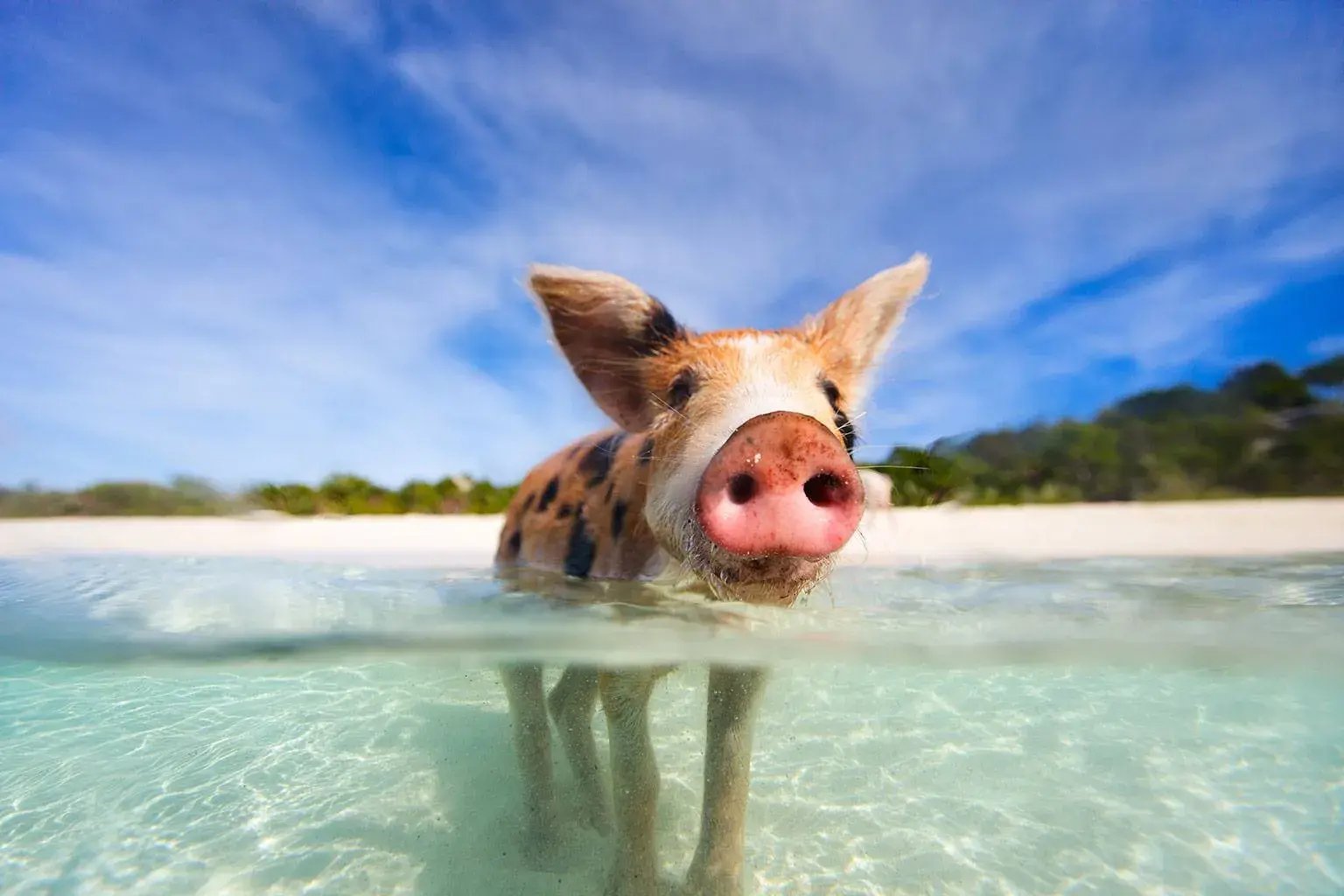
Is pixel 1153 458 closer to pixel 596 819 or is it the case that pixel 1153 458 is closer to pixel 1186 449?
pixel 1186 449

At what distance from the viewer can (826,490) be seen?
2.50 metres

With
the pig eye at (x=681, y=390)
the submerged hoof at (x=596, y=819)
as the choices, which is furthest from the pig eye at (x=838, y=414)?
the submerged hoof at (x=596, y=819)

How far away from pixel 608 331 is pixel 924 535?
26.2 feet

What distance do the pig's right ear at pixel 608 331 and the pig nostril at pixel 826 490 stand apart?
1.32 metres

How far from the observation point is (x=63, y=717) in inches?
288

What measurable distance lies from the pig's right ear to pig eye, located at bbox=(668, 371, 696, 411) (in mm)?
203

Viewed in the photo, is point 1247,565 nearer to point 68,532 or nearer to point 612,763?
point 612,763

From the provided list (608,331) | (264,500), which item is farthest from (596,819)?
(264,500)

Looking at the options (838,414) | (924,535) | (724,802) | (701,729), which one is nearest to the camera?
(838,414)

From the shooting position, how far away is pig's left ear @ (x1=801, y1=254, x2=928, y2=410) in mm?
3836

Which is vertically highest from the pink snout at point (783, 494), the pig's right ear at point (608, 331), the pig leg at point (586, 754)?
the pig's right ear at point (608, 331)

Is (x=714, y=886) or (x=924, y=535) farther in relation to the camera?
(x=924, y=535)

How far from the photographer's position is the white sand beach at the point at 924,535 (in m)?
8.88

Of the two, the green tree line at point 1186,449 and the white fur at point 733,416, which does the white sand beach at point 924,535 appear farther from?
the white fur at point 733,416
